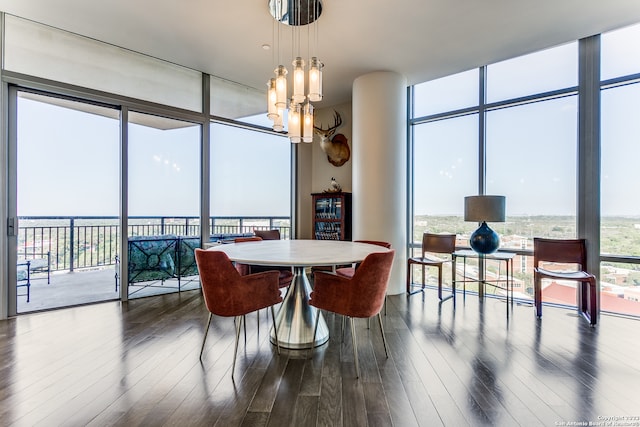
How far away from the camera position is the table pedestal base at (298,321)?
2508mm

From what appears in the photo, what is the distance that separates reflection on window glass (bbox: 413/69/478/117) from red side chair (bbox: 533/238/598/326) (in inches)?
84.4

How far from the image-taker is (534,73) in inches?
150

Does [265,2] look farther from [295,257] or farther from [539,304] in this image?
[539,304]

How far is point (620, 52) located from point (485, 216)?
2315 mm

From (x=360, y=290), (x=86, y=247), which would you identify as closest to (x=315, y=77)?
(x=360, y=290)

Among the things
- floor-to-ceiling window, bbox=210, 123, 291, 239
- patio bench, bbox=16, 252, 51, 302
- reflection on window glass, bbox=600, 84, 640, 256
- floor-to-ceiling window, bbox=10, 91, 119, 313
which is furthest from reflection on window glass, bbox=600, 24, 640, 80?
Answer: patio bench, bbox=16, 252, 51, 302

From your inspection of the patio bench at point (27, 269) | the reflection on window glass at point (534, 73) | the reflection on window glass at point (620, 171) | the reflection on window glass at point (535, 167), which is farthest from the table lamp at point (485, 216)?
the patio bench at point (27, 269)

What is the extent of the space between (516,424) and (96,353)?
2.95 m

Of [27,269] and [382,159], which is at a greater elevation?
[382,159]

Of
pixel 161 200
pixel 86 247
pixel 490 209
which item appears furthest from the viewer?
pixel 86 247

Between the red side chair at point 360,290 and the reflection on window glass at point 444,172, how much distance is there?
2.67 m

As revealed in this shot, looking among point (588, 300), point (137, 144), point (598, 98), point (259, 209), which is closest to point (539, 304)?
point (588, 300)

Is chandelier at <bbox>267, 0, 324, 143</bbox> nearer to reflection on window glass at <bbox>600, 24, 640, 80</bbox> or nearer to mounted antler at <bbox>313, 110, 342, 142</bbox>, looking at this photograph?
mounted antler at <bbox>313, 110, 342, 142</bbox>

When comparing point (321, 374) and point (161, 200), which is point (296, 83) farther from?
point (161, 200)
